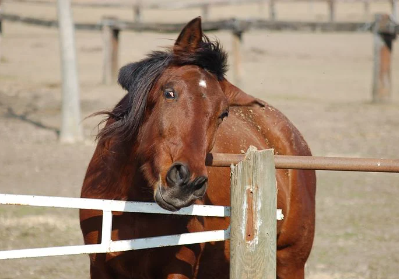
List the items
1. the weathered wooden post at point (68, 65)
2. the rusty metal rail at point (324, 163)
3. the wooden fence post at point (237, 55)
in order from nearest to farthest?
the rusty metal rail at point (324, 163)
the weathered wooden post at point (68, 65)
the wooden fence post at point (237, 55)

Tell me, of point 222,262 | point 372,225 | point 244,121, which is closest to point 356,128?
point 372,225

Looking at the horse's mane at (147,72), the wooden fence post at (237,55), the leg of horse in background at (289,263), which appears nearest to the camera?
the horse's mane at (147,72)

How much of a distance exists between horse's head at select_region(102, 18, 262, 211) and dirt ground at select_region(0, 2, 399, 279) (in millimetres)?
565

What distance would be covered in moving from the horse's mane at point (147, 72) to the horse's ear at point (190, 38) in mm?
19

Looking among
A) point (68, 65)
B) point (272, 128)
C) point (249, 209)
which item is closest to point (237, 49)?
point (68, 65)

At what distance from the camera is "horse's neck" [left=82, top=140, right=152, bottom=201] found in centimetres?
365

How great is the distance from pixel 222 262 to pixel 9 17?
1713cm

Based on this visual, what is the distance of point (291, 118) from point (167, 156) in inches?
375

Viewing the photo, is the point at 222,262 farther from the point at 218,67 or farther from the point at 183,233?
the point at 218,67

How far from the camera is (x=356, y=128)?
12109 mm

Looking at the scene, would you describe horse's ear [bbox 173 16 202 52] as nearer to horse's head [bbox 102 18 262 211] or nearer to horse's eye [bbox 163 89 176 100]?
horse's head [bbox 102 18 262 211]

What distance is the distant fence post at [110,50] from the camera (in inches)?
646

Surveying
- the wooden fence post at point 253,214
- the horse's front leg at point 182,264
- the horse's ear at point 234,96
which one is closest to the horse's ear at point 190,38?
the horse's ear at point 234,96

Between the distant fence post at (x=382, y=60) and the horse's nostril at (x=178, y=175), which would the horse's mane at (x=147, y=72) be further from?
the distant fence post at (x=382, y=60)
